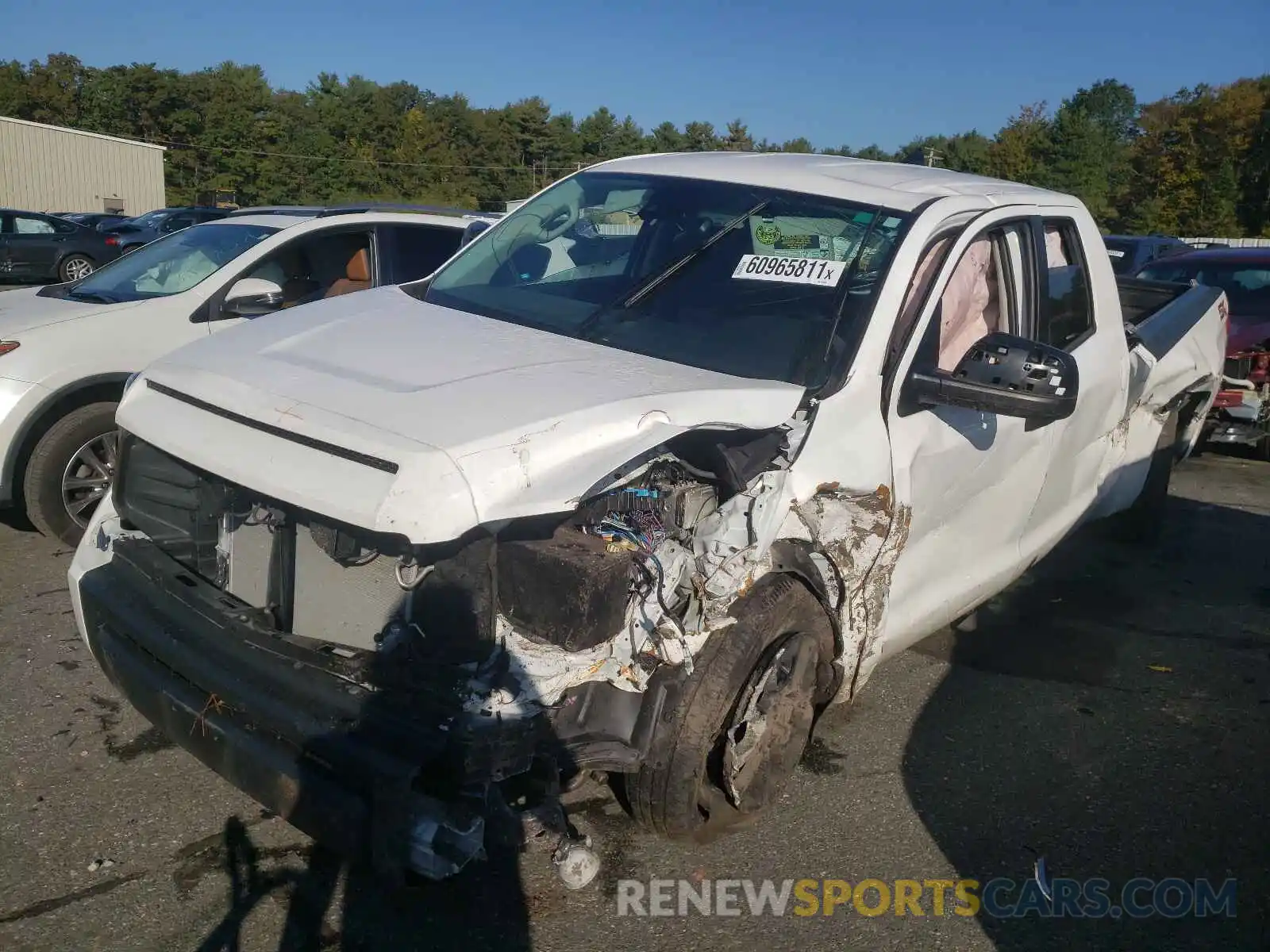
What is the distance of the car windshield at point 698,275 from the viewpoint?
3369 millimetres

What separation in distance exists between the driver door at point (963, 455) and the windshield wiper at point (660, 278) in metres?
0.68

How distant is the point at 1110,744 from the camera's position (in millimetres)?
3961

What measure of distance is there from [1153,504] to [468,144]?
2848 inches

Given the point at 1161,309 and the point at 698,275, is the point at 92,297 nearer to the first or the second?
the point at 698,275

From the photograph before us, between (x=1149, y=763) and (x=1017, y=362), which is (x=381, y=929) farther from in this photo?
(x=1149, y=763)

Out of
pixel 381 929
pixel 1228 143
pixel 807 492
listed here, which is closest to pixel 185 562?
pixel 381 929

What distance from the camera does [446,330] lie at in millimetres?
3406

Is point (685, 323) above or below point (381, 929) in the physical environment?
above

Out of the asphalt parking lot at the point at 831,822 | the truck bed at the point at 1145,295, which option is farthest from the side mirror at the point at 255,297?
the truck bed at the point at 1145,295

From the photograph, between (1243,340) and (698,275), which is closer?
(698,275)

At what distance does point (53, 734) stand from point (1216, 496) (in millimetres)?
7453

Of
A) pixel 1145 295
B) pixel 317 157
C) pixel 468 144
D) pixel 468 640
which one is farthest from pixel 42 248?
pixel 468 144

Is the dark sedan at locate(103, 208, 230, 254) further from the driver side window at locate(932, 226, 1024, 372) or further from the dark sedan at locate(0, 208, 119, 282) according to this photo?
the driver side window at locate(932, 226, 1024, 372)

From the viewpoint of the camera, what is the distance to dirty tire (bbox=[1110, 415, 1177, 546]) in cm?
592
